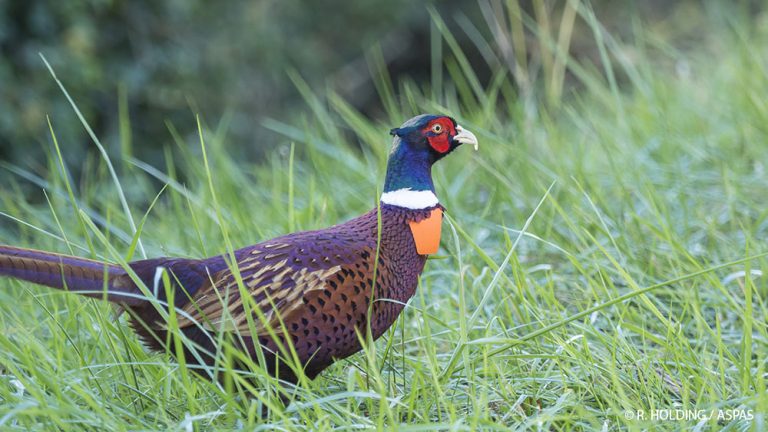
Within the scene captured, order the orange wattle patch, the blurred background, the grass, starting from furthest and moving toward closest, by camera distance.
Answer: the blurred background < the orange wattle patch < the grass

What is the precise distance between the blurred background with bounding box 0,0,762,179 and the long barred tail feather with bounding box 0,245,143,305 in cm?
106

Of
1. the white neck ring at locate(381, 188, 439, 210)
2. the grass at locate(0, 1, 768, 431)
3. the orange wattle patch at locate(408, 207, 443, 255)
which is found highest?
the white neck ring at locate(381, 188, 439, 210)

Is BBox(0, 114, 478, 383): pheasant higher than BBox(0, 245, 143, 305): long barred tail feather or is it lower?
lower

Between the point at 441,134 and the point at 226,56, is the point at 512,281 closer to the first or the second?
the point at 441,134

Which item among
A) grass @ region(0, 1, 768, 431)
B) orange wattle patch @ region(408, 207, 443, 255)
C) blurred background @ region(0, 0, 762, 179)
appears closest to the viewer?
grass @ region(0, 1, 768, 431)

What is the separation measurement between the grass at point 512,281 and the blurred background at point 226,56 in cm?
28

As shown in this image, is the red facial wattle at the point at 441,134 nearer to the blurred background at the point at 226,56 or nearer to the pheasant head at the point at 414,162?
the pheasant head at the point at 414,162

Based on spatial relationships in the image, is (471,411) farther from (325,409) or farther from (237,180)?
(237,180)

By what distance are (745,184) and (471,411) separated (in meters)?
1.96

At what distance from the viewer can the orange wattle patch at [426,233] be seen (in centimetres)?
254

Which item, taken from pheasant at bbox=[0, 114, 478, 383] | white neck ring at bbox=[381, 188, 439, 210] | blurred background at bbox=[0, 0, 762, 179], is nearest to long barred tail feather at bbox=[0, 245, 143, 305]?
pheasant at bbox=[0, 114, 478, 383]

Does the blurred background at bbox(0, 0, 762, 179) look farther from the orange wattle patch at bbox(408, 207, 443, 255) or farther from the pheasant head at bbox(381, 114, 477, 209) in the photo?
the orange wattle patch at bbox(408, 207, 443, 255)

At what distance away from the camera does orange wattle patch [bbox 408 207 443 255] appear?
8.32 ft

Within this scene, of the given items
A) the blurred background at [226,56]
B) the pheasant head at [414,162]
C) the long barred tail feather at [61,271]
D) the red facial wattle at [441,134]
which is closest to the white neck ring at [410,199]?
the pheasant head at [414,162]
